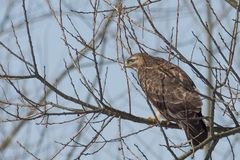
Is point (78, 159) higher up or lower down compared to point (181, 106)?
lower down

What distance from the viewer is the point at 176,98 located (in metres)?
7.50

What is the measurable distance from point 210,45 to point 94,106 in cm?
391

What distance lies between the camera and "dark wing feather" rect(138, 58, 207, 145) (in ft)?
22.2

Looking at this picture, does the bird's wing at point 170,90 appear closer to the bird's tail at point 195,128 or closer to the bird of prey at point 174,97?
the bird of prey at point 174,97

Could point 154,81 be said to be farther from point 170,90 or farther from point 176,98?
point 176,98

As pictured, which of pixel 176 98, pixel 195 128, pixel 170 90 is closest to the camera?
pixel 195 128

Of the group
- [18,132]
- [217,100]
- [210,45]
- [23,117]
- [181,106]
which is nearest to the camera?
[217,100]

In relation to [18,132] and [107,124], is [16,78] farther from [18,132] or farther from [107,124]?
[18,132]

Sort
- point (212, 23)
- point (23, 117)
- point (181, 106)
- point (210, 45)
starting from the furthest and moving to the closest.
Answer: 1. point (212, 23)
2. point (210, 45)
3. point (181, 106)
4. point (23, 117)

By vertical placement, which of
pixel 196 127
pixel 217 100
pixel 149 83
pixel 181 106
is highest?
pixel 149 83

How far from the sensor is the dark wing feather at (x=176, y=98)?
6781mm

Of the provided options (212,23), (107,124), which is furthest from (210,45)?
(107,124)

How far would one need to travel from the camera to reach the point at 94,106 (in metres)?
6.23

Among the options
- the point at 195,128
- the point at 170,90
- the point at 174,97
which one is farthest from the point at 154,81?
the point at 195,128
